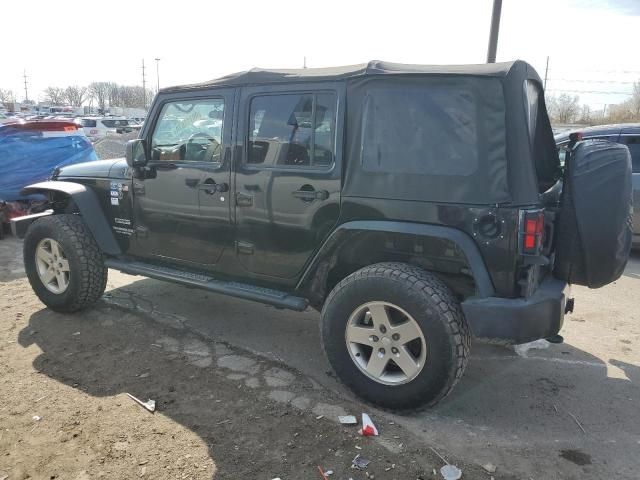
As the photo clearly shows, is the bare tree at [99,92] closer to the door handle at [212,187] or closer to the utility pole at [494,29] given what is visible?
the utility pole at [494,29]

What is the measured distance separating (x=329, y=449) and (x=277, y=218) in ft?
4.93

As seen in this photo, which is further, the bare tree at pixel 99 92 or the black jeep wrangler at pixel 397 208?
the bare tree at pixel 99 92

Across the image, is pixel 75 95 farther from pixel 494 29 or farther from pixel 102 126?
pixel 494 29

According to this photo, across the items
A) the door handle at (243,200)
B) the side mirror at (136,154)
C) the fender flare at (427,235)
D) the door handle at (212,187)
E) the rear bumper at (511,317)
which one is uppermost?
the side mirror at (136,154)

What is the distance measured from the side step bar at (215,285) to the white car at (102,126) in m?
24.1

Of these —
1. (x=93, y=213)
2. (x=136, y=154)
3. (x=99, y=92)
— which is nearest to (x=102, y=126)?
(x=93, y=213)

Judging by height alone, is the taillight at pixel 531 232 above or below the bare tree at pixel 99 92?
below

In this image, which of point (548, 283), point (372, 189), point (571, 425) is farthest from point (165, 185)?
point (571, 425)

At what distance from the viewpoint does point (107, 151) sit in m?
16.8

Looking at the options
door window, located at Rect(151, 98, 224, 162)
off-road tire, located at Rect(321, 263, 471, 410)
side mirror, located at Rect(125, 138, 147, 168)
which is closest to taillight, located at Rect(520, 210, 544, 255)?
off-road tire, located at Rect(321, 263, 471, 410)

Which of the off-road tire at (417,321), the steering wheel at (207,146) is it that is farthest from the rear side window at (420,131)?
the steering wheel at (207,146)

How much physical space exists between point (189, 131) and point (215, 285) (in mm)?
1211

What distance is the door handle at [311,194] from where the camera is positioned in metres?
3.27

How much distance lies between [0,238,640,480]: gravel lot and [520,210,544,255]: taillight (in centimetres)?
106
